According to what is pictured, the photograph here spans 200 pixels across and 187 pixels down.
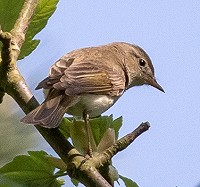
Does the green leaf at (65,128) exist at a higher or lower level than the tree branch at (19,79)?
lower

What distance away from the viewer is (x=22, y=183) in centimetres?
118

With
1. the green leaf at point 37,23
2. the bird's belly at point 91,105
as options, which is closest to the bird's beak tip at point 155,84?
the bird's belly at point 91,105

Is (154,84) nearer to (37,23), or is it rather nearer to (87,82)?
(87,82)

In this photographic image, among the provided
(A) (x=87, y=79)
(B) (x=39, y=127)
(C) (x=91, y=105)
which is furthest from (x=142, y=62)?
(B) (x=39, y=127)

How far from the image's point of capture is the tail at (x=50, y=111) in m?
1.28

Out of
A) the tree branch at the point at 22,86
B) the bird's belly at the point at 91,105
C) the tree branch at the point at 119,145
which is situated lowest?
the bird's belly at the point at 91,105

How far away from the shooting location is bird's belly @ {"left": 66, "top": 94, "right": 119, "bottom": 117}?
1.82 metres

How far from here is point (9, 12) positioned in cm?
136

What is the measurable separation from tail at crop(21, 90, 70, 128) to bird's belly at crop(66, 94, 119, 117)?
0.04 meters

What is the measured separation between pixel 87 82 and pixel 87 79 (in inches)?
1.2

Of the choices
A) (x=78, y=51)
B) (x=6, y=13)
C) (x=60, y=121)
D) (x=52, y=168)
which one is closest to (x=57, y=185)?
(x=52, y=168)

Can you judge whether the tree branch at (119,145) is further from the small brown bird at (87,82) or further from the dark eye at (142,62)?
the dark eye at (142,62)

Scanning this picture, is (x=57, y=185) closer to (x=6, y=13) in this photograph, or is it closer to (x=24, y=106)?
(x=24, y=106)

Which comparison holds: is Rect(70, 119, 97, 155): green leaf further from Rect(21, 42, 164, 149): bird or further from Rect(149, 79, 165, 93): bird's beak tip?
Rect(149, 79, 165, 93): bird's beak tip
